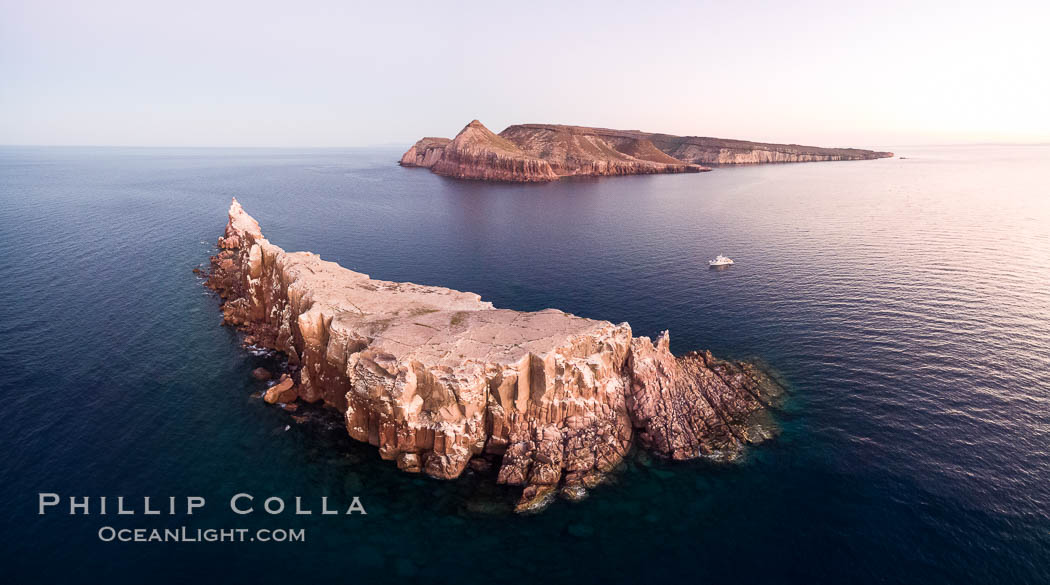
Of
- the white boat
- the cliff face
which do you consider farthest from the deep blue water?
the cliff face

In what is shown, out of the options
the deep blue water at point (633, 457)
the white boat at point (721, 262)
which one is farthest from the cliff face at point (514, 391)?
the white boat at point (721, 262)

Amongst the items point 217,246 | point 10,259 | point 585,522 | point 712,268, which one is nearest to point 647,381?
point 585,522

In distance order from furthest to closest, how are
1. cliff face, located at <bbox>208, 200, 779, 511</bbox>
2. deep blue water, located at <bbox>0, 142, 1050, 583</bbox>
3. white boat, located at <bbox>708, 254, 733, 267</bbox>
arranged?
white boat, located at <bbox>708, 254, 733, 267</bbox>
cliff face, located at <bbox>208, 200, 779, 511</bbox>
deep blue water, located at <bbox>0, 142, 1050, 583</bbox>

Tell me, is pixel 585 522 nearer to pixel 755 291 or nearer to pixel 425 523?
pixel 425 523

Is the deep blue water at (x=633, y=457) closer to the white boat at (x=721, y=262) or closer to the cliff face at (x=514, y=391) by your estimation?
the white boat at (x=721, y=262)

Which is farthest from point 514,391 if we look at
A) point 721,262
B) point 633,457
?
point 721,262

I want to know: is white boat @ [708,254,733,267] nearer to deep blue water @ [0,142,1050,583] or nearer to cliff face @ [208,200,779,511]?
deep blue water @ [0,142,1050,583]

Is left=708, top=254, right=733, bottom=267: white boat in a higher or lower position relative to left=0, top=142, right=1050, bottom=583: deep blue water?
higher

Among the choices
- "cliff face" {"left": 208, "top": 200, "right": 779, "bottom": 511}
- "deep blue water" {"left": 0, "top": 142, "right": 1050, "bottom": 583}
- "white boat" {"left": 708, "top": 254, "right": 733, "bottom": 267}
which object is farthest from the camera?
"white boat" {"left": 708, "top": 254, "right": 733, "bottom": 267}
